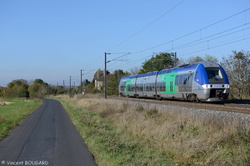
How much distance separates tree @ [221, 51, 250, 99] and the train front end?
962 cm

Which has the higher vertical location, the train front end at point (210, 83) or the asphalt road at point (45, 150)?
the train front end at point (210, 83)

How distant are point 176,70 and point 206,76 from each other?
5337 millimetres

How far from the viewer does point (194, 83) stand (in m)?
22.2

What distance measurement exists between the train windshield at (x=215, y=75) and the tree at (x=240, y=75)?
9.55 m

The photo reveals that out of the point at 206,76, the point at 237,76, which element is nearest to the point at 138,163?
the point at 206,76

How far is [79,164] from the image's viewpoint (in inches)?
305

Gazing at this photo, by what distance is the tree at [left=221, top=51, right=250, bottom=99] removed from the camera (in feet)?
98.2

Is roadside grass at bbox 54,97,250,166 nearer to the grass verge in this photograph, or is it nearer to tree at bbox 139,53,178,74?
the grass verge

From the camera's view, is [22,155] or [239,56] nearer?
[22,155]

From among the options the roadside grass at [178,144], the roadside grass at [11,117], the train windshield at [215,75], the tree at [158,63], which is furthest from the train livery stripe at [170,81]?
the tree at [158,63]

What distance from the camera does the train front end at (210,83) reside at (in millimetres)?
20938

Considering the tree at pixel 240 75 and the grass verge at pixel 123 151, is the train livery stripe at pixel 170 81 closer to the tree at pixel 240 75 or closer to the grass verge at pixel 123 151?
the tree at pixel 240 75

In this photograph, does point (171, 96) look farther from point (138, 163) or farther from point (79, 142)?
point (138, 163)

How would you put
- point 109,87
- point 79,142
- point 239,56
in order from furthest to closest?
1. point 109,87
2. point 239,56
3. point 79,142
